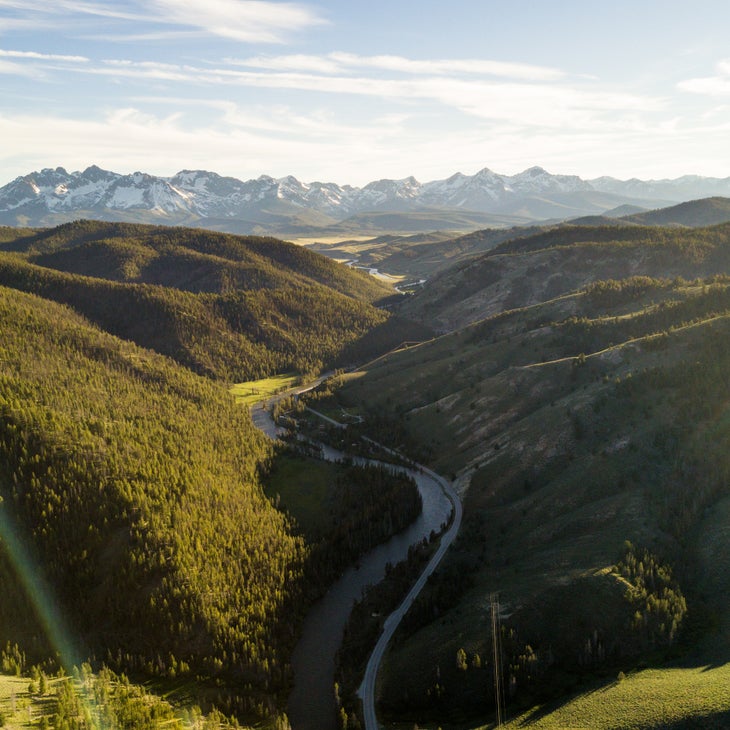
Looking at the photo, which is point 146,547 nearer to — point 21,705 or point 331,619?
point 21,705

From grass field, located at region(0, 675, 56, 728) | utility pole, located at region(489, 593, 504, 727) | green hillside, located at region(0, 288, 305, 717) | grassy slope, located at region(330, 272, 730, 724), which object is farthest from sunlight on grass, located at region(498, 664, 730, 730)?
grass field, located at region(0, 675, 56, 728)

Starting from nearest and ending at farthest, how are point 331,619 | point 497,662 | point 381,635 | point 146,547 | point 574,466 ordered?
point 497,662, point 381,635, point 331,619, point 146,547, point 574,466

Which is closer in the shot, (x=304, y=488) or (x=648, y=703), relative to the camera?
(x=648, y=703)

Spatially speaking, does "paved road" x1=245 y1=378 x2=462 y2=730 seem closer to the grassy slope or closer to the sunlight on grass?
the grassy slope

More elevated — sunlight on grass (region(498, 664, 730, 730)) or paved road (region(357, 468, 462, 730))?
sunlight on grass (region(498, 664, 730, 730))

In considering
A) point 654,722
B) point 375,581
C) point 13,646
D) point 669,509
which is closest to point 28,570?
point 13,646

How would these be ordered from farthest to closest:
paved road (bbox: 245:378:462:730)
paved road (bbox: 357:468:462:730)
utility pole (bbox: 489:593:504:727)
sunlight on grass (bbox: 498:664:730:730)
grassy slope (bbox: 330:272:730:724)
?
grassy slope (bbox: 330:272:730:724) < paved road (bbox: 245:378:462:730) < paved road (bbox: 357:468:462:730) < utility pole (bbox: 489:593:504:727) < sunlight on grass (bbox: 498:664:730:730)

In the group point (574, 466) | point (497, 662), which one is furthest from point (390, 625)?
point (574, 466)

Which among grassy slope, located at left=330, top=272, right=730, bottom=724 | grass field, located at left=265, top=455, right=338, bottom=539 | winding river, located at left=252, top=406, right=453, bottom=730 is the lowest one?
winding river, located at left=252, top=406, right=453, bottom=730
